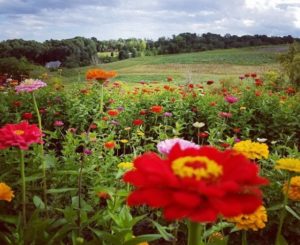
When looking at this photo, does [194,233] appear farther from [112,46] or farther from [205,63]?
[205,63]

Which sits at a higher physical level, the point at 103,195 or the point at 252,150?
the point at 252,150

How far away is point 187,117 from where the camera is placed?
3.73 metres

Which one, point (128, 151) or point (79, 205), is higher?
point (79, 205)

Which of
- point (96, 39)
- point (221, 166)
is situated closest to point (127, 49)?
point (96, 39)

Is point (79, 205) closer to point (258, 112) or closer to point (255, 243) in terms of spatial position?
point (255, 243)

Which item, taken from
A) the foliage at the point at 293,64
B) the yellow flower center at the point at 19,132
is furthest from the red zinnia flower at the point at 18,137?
the foliage at the point at 293,64

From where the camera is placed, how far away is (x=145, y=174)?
1.54 ft

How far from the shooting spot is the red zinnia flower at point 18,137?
939 mm

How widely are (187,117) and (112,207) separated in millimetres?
2502

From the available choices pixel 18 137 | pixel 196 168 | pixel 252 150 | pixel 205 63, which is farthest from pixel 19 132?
pixel 205 63

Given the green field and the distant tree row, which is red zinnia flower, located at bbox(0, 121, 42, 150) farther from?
the green field

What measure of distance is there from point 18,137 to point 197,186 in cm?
60

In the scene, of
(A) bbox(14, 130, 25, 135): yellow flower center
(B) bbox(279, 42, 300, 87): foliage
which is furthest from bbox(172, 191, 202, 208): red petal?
(B) bbox(279, 42, 300, 87): foliage

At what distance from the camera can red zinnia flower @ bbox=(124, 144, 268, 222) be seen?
42 cm
